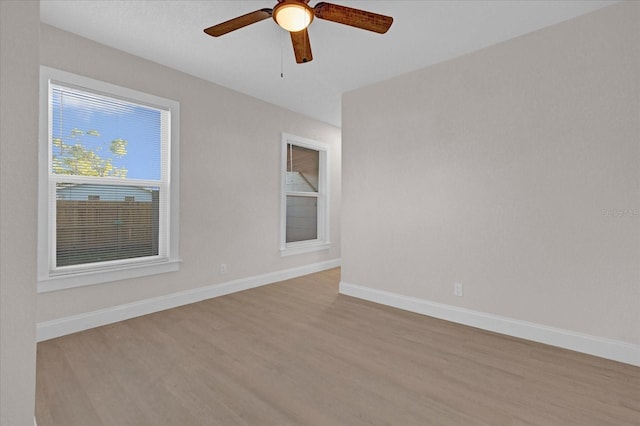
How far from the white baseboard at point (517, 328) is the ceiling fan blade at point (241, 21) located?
9.90 ft

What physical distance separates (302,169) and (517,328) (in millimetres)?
3692

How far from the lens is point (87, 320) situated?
2.74 metres

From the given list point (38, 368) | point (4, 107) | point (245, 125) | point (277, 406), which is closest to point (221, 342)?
point (277, 406)

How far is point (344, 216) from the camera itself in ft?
13.1

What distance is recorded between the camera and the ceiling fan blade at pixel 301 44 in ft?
6.57

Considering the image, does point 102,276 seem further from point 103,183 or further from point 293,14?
point 293,14

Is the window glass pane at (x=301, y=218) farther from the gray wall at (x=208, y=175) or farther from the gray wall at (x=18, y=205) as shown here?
the gray wall at (x=18, y=205)

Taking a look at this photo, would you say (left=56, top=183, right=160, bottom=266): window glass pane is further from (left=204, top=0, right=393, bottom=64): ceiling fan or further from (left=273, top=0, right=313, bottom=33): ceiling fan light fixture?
(left=273, top=0, right=313, bottom=33): ceiling fan light fixture

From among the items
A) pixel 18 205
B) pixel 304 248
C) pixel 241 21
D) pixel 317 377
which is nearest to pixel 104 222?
pixel 18 205

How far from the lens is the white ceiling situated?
2287mm

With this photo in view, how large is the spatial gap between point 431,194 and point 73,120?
3.55 metres

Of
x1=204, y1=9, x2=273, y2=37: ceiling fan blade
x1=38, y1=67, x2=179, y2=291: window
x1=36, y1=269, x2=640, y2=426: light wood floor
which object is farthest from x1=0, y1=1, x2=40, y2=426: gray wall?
x1=38, y1=67, x2=179, y2=291: window

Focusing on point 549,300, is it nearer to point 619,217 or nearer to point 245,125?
point 619,217

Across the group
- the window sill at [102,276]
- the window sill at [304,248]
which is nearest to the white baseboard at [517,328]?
the window sill at [304,248]
